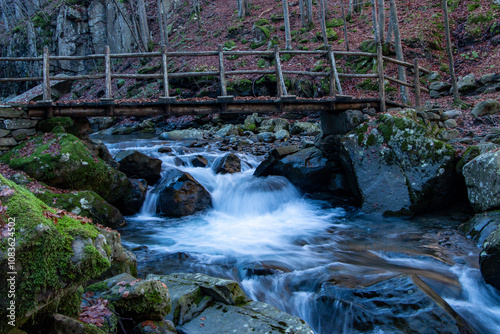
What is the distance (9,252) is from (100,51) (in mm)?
37312

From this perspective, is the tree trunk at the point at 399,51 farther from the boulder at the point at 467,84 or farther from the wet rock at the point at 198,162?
the wet rock at the point at 198,162

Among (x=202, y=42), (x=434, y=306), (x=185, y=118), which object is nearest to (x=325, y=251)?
(x=434, y=306)

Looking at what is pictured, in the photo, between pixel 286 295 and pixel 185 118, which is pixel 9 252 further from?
pixel 185 118

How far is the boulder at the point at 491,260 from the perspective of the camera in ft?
16.1

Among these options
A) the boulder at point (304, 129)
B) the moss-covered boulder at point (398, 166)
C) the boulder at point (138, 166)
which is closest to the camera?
the moss-covered boulder at point (398, 166)

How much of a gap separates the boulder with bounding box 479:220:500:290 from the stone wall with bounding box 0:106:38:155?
1010 cm

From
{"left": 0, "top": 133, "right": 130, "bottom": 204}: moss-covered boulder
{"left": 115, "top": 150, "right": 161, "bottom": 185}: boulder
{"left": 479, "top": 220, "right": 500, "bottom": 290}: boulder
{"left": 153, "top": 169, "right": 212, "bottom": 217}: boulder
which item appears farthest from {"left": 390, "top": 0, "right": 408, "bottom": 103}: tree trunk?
{"left": 0, "top": 133, "right": 130, "bottom": 204}: moss-covered boulder

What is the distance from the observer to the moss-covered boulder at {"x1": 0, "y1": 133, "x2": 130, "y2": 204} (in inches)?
311

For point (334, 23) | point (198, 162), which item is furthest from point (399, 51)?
point (334, 23)

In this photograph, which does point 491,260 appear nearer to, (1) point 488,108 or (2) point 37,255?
(2) point 37,255

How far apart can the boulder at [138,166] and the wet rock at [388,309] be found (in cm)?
734

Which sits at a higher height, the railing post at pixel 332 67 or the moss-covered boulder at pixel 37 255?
the railing post at pixel 332 67

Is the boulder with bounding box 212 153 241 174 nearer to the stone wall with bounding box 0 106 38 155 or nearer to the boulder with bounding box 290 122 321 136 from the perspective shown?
the stone wall with bounding box 0 106 38 155

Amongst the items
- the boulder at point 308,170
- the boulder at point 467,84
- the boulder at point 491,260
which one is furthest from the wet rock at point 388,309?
the boulder at point 467,84
